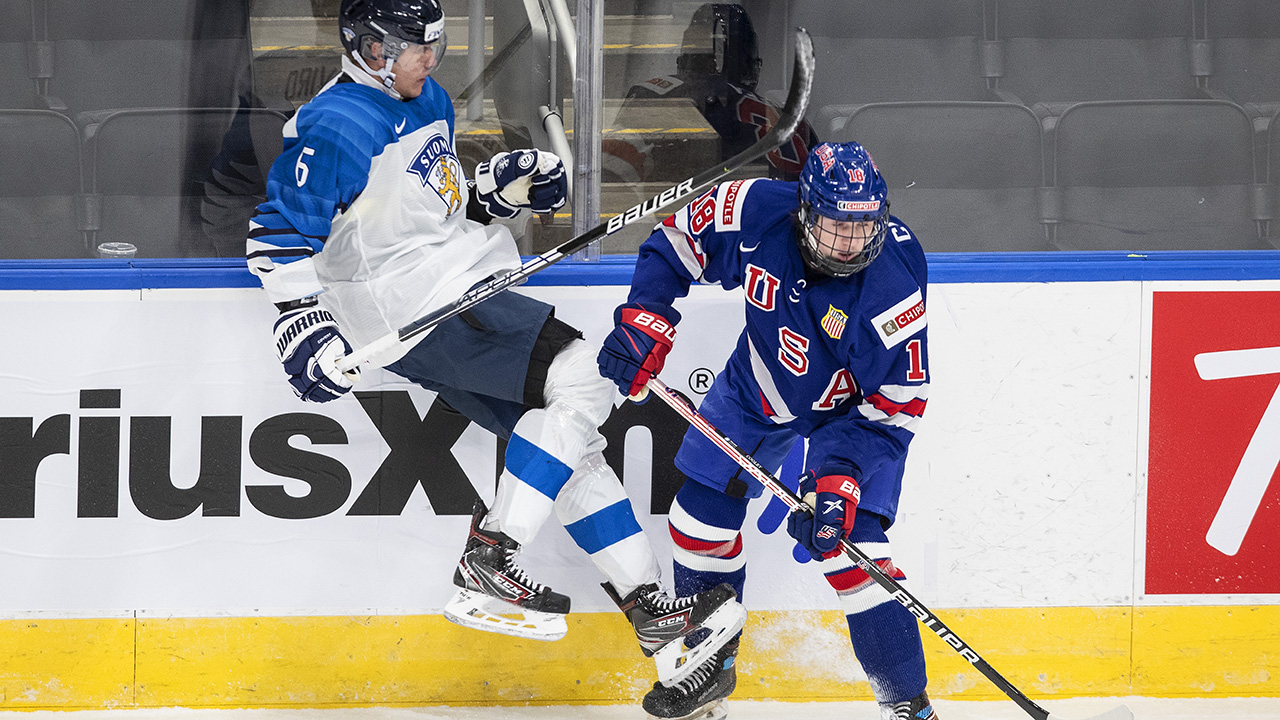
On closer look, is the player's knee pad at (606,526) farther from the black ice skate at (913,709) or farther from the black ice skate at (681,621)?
the black ice skate at (913,709)

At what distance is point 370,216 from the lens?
225cm

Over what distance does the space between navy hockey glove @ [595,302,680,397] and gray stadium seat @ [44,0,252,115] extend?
1.11m

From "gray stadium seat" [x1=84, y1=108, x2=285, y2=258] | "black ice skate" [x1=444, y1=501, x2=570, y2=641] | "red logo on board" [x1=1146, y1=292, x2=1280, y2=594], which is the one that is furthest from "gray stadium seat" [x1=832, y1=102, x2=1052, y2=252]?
"gray stadium seat" [x1=84, y1=108, x2=285, y2=258]

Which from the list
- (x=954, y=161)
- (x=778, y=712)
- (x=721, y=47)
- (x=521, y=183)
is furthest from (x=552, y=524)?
(x=954, y=161)

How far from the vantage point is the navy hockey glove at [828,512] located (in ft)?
6.98

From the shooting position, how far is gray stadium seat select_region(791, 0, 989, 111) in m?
2.75

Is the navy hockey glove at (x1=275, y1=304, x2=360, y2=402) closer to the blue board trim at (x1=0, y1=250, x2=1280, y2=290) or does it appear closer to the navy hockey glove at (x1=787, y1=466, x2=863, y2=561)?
A: the blue board trim at (x1=0, y1=250, x2=1280, y2=290)

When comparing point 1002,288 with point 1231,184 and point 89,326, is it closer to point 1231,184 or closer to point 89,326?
point 1231,184

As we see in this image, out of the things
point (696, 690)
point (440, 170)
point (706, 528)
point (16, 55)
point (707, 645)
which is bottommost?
point (696, 690)

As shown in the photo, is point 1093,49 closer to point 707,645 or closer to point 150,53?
point 707,645

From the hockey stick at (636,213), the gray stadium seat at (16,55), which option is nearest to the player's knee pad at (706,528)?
the hockey stick at (636,213)

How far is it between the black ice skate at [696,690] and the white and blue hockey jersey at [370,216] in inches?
37.3

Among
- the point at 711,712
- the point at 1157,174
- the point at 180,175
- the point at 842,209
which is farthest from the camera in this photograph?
the point at 1157,174

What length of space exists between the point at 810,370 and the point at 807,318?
4.4 inches
